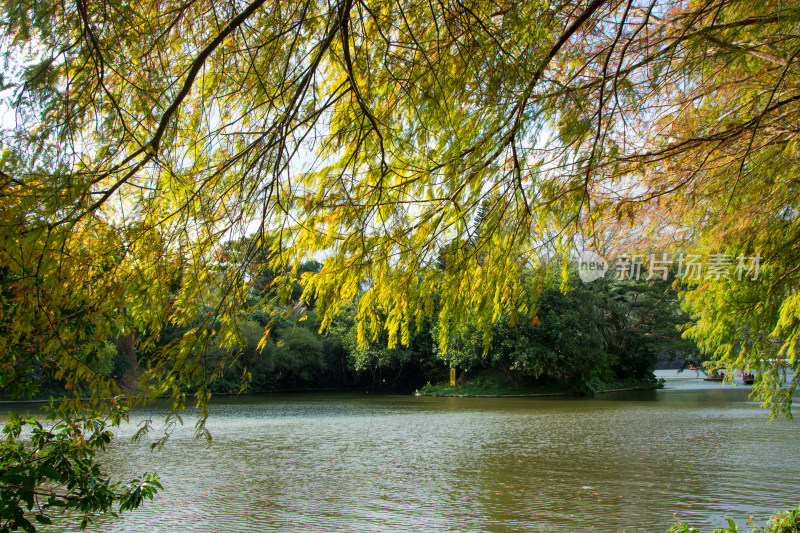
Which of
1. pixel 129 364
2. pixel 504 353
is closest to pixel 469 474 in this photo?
pixel 504 353

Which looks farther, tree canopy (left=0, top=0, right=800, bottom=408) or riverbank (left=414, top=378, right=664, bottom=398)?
riverbank (left=414, top=378, right=664, bottom=398)

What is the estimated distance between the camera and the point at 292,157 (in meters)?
2.46

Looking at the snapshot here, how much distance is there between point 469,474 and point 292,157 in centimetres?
568

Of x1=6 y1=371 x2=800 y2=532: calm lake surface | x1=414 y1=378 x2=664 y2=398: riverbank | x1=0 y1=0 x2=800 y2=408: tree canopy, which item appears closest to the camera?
x1=0 y1=0 x2=800 y2=408: tree canopy

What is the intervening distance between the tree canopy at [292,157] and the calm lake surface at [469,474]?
10.1ft

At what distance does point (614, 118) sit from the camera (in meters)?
3.06

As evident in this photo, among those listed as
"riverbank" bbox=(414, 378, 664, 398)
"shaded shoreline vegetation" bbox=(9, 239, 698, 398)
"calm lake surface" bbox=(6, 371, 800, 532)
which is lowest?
"riverbank" bbox=(414, 378, 664, 398)

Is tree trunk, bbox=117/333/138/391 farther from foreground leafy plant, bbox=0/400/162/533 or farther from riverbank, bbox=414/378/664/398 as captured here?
foreground leafy plant, bbox=0/400/162/533

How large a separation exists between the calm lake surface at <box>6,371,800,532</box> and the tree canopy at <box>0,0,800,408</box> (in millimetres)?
3075

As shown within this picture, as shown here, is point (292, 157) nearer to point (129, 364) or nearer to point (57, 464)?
point (57, 464)

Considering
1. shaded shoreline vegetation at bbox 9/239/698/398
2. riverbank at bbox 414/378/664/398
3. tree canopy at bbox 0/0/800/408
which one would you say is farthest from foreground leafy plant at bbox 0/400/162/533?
riverbank at bbox 414/378/664/398

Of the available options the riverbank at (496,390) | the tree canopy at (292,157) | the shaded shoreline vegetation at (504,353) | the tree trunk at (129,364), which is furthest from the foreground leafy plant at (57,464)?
the tree trunk at (129,364)

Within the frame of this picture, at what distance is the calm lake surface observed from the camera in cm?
525

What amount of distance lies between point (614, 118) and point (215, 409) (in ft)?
51.9
